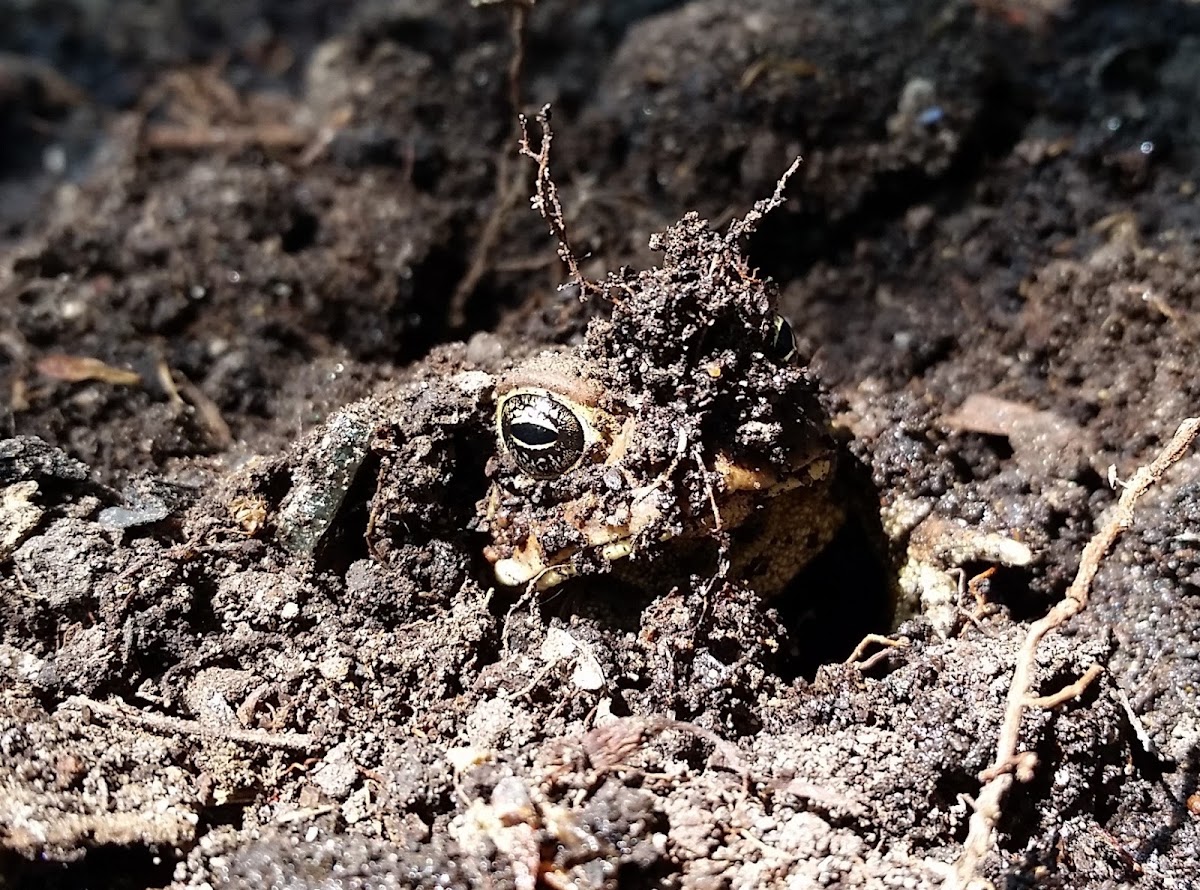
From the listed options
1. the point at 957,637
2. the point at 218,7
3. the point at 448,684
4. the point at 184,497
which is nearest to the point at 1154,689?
the point at 957,637

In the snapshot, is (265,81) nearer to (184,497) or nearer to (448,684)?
(184,497)

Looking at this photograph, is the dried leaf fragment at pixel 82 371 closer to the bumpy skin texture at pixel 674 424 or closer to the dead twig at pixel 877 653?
the bumpy skin texture at pixel 674 424

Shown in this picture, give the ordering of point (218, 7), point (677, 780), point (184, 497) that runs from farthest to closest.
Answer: point (218, 7) → point (184, 497) → point (677, 780)

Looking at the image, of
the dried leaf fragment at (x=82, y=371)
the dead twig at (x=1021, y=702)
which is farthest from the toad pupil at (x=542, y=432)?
the dried leaf fragment at (x=82, y=371)

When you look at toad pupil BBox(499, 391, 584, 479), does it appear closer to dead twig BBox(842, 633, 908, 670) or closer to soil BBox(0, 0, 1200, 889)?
soil BBox(0, 0, 1200, 889)

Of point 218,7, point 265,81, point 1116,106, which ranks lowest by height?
point 1116,106

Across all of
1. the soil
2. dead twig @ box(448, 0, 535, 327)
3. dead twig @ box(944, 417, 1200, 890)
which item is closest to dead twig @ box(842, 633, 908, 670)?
the soil

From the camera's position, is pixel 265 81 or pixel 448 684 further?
pixel 265 81
